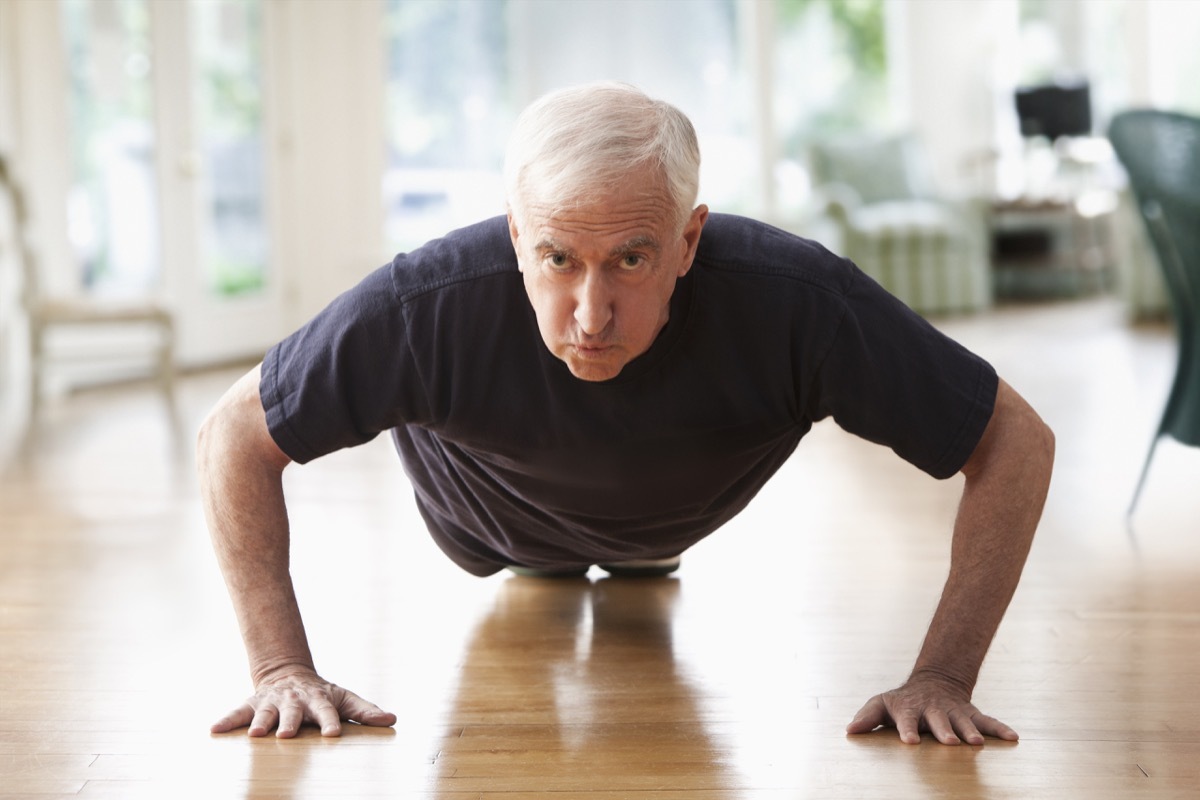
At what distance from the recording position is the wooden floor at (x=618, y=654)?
154cm

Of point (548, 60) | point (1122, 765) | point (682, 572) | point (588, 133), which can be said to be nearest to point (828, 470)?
point (682, 572)

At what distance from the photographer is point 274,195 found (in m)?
7.57

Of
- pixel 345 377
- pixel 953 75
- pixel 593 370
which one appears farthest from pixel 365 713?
pixel 953 75

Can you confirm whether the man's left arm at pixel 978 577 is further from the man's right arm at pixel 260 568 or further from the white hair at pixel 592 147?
the man's right arm at pixel 260 568

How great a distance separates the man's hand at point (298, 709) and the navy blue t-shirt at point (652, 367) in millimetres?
306

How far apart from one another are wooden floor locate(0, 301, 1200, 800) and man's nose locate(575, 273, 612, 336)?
1.69 ft

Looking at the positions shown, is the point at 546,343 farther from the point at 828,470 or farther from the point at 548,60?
the point at 548,60

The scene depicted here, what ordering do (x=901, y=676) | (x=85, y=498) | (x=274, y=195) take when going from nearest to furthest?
(x=901, y=676), (x=85, y=498), (x=274, y=195)

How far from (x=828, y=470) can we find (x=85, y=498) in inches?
79.1

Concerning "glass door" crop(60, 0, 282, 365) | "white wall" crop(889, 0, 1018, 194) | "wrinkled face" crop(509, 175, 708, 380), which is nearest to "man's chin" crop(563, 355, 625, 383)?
"wrinkled face" crop(509, 175, 708, 380)

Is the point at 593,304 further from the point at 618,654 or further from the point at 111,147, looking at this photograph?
the point at 111,147

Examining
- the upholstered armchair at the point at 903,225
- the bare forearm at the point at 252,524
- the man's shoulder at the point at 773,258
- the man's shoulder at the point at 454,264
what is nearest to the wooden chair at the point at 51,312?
the bare forearm at the point at 252,524

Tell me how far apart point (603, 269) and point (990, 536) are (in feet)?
1.99

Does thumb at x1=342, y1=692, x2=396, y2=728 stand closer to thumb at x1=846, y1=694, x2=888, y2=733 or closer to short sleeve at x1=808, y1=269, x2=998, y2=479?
thumb at x1=846, y1=694, x2=888, y2=733
